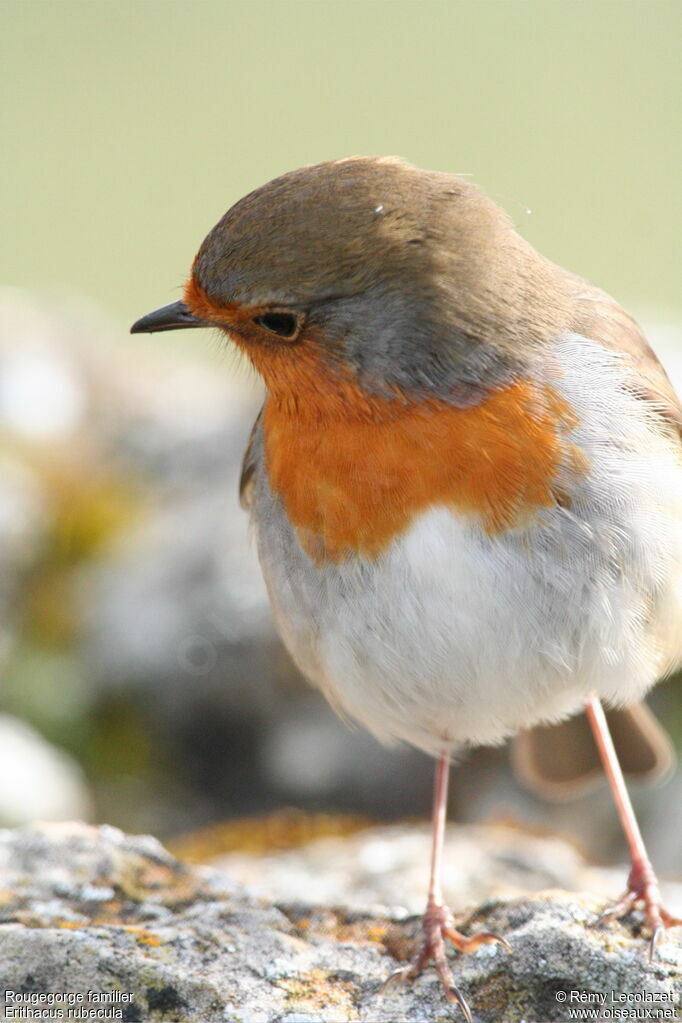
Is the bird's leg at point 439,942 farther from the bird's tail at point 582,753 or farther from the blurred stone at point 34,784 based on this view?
the blurred stone at point 34,784

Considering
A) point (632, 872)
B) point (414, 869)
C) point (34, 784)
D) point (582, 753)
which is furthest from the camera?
point (34, 784)

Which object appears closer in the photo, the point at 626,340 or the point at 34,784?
the point at 626,340

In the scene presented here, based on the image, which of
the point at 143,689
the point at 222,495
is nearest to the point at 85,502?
the point at 222,495

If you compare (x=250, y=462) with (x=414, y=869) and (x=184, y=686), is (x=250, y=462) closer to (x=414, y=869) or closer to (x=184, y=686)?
(x=184, y=686)

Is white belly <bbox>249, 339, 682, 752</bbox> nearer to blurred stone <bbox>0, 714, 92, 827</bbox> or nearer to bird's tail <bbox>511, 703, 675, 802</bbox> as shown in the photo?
bird's tail <bbox>511, 703, 675, 802</bbox>

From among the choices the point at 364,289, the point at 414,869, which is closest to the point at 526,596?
the point at 364,289

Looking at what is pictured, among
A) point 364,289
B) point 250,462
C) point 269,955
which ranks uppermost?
point 364,289

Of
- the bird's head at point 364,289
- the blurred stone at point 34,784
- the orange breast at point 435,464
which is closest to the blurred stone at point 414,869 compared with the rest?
the blurred stone at point 34,784

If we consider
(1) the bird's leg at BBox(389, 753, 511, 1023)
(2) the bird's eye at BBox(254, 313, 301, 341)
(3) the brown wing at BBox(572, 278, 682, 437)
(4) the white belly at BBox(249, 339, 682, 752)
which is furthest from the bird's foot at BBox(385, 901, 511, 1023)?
(2) the bird's eye at BBox(254, 313, 301, 341)
